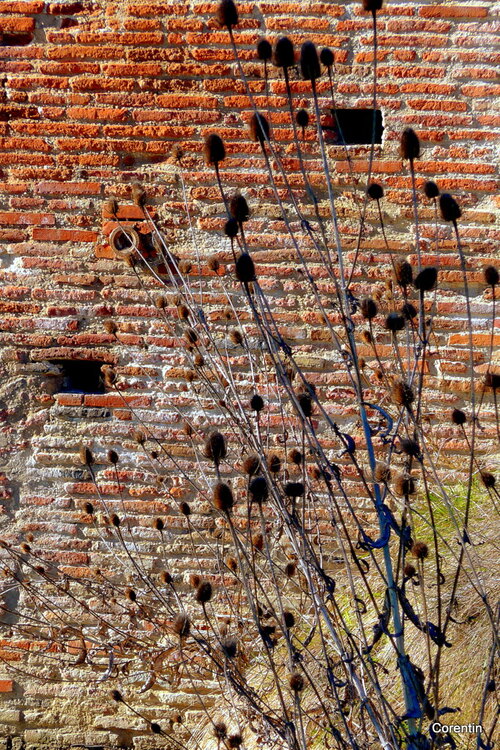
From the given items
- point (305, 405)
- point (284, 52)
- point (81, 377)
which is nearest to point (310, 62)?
point (284, 52)

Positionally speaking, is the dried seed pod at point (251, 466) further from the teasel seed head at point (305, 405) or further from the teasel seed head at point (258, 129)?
the teasel seed head at point (258, 129)

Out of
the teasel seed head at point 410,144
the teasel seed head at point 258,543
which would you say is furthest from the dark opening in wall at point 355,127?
the teasel seed head at point 258,543

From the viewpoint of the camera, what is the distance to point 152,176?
3.65 m

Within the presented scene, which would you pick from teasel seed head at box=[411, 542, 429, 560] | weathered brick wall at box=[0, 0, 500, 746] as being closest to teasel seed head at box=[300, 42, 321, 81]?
teasel seed head at box=[411, 542, 429, 560]

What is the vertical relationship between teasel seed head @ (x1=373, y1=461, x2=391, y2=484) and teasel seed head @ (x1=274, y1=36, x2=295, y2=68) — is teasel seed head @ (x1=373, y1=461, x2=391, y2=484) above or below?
below

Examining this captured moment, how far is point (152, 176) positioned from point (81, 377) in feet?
3.23

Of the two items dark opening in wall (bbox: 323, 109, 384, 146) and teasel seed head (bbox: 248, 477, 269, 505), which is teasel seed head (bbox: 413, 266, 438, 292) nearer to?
teasel seed head (bbox: 248, 477, 269, 505)

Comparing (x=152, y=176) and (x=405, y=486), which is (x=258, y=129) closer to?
(x=405, y=486)

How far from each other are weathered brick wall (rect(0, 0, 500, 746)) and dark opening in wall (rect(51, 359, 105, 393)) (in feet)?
0.23

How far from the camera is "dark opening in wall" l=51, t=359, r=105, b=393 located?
3680 mm

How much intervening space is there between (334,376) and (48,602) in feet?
5.32

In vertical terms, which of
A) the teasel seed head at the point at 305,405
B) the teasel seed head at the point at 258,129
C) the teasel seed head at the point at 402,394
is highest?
the teasel seed head at the point at 258,129

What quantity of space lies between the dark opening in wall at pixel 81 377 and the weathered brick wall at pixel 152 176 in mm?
71

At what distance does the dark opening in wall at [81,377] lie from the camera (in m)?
3.68
